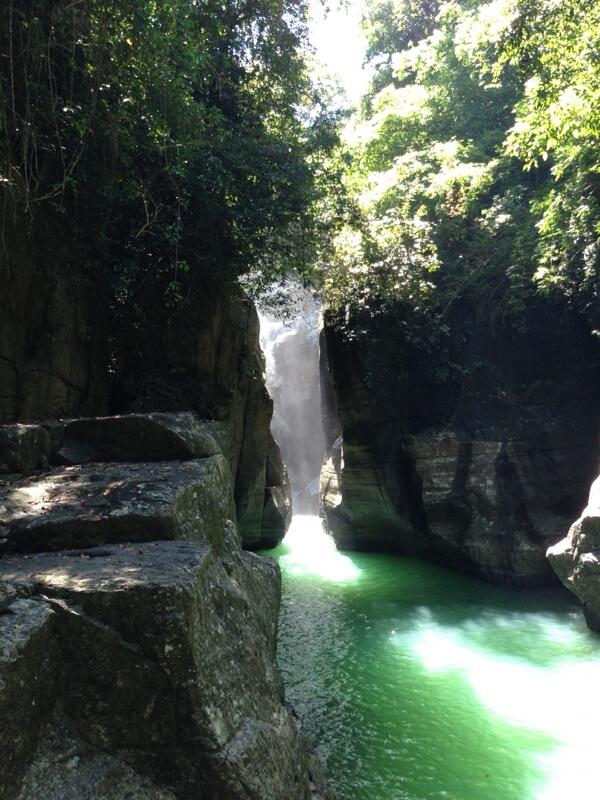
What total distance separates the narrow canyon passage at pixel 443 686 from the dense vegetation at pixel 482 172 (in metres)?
6.25

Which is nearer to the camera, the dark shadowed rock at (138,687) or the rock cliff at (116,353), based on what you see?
the dark shadowed rock at (138,687)

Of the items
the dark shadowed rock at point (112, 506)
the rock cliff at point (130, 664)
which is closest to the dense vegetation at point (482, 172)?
the dark shadowed rock at point (112, 506)

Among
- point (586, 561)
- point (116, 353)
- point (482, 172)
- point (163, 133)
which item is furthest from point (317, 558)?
point (163, 133)

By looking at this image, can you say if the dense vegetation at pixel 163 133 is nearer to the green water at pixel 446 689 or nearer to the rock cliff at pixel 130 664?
the rock cliff at pixel 130 664

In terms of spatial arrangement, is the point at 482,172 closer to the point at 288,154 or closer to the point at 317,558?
the point at 288,154

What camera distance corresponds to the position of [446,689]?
6.34 meters

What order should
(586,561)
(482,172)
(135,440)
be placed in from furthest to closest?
1. (482,172)
2. (586,561)
3. (135,440)

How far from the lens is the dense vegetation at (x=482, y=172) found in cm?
820

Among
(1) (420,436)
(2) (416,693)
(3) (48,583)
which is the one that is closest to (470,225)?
(1) (420,436)

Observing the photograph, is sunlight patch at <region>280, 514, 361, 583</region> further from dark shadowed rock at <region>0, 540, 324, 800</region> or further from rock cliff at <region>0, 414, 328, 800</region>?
dark shadowed rock at <region>0, 540, 324, 800</region>

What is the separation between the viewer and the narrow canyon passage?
184 inches

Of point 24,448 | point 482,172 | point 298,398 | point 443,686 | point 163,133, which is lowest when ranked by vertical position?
point 443,686

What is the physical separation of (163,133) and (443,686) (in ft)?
26.1

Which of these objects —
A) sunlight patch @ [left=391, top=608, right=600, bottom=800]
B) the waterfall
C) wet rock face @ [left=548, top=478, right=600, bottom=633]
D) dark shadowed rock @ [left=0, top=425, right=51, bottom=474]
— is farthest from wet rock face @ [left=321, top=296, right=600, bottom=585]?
the waterfall
